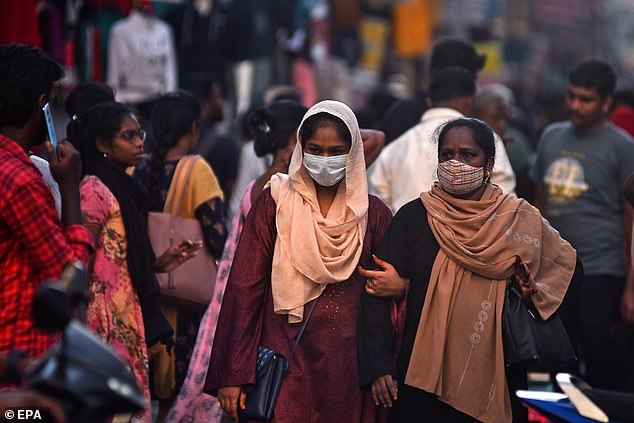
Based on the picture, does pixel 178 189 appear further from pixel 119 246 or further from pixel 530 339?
pixel 530 339

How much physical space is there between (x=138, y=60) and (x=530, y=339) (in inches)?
245

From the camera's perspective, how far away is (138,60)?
33.6 ft

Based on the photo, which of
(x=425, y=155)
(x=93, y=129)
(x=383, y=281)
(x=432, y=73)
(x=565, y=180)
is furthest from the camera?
(x=432, y=73)

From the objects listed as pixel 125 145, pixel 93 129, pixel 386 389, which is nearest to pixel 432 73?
pixel 125 145

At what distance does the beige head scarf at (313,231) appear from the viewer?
15.9 feet

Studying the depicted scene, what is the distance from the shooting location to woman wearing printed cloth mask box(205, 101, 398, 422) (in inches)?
192

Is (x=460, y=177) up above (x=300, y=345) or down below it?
above

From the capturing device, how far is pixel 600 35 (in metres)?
45.7

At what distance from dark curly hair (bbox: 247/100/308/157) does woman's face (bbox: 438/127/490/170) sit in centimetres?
132

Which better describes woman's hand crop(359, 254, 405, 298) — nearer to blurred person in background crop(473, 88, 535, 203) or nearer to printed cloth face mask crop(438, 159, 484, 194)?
printed cloth face mask crop(438, 159, 484, 194)

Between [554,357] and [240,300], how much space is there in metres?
1.28

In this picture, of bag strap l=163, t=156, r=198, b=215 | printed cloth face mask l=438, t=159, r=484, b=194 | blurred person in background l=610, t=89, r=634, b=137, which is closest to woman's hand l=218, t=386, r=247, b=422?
printed cloth face mask l=438, t=159, r=484, b=194

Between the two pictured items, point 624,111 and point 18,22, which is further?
point 624,111

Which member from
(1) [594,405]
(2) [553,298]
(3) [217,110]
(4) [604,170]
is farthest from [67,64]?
(1) [594,405]
